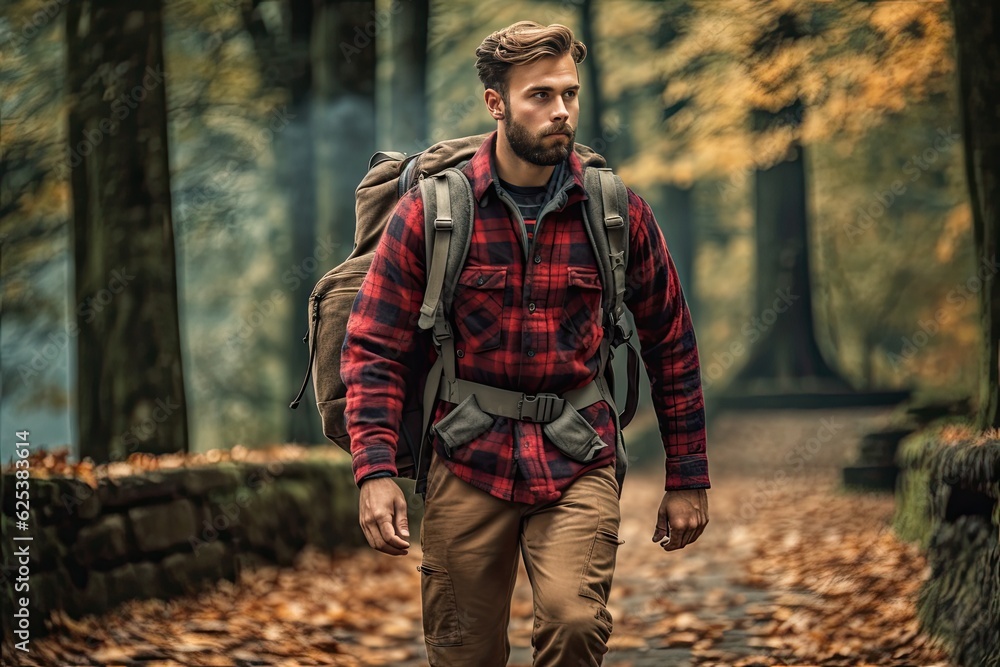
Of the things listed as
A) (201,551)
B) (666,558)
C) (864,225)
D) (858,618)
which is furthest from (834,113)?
(201,551)

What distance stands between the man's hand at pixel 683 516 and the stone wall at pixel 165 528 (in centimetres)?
419

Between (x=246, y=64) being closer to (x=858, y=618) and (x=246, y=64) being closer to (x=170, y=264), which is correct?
(x=170, y=264)

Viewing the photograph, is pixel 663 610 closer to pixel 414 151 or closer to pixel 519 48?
pixel 414 151

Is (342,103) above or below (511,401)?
above

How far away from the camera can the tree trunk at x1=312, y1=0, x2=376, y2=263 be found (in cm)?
1132

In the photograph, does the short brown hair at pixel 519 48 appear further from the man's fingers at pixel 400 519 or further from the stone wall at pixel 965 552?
the stone wall at pixel 965 552

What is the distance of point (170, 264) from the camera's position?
9156 mm

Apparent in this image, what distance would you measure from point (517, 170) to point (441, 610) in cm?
145

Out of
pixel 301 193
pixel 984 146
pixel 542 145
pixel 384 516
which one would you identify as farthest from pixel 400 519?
pixel 301 193

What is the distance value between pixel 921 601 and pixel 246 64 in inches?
377

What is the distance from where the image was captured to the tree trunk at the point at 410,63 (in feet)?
41.5

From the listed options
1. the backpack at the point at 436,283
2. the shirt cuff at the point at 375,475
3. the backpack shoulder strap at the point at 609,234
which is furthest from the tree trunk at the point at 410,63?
the shirt cuff at the point at 375,475

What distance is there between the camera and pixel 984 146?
7.80 metres

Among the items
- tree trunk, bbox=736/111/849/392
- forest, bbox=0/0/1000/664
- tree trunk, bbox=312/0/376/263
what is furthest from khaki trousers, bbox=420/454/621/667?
tree trunk, bbox=736/111/849/392
